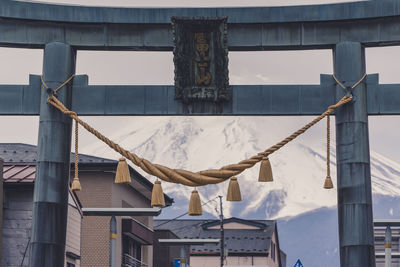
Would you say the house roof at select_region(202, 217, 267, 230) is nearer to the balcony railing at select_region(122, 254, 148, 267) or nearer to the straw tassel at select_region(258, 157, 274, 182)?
the balcony railing at select_region(122, 254, 148, 267)

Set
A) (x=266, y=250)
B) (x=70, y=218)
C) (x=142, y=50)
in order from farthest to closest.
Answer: (x=266, y=250), (x=70, y=218), (x=142, y=50)

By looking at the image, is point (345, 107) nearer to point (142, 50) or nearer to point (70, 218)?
point (142, 50)

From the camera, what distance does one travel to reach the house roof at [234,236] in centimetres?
7131

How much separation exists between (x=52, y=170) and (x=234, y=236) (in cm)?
5753

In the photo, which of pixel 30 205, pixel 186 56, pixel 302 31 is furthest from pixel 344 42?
pixel 30 205

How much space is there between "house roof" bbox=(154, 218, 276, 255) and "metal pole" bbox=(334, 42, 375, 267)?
54.9 m

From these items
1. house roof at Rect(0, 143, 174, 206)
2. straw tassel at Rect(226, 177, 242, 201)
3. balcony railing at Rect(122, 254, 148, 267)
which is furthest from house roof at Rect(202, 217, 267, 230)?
straw tassel at Rect(226, 177, 242, 201)

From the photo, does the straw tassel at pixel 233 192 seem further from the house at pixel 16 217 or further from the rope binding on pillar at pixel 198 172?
the house at pixel 16 217

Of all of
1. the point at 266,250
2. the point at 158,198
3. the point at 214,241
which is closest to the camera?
the point at 158,198

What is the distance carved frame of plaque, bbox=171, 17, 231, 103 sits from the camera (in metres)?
16.6

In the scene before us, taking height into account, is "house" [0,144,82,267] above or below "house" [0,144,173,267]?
below

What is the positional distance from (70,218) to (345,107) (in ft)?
43.6

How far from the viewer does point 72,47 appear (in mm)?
17156

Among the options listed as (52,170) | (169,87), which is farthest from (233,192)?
(52,170)
